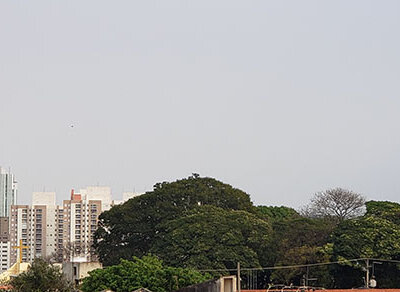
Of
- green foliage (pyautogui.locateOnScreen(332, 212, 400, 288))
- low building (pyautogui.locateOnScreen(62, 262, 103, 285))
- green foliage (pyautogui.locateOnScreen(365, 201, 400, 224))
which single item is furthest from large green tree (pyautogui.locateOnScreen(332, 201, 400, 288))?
low building (pyautogui.locateOnScreen(62, 262, 103, 285))

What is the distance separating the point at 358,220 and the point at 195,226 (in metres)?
9.35

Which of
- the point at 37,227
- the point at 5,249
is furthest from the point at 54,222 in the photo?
the point at 5,249

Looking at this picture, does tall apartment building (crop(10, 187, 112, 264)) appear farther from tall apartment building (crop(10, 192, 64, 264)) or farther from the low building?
the low building

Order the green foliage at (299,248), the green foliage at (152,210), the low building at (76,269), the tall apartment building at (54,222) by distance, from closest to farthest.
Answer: the green foliage at (299,248), the low building at (76,269), the green foliage at (152,210), the tall apartment building at (54,222)

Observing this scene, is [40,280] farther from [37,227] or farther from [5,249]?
[5,249]

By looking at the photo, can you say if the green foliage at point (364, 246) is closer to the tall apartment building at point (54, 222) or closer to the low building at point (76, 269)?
the low building at point (76, 269)

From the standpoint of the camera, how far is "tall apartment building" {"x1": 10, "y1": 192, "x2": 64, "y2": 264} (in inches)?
5856

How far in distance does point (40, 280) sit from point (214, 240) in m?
25.2

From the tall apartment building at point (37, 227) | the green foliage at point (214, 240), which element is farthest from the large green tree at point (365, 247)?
the tall apartment building at point (37, 227)

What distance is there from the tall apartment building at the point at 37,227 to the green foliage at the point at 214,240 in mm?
101916

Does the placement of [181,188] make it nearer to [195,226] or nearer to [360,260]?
[195,226]

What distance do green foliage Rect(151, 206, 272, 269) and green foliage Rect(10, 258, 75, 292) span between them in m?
22.9

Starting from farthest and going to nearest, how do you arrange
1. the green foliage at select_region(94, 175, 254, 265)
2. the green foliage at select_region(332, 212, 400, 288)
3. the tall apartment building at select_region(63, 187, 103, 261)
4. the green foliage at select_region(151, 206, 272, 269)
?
the tall apartment building at select_region(63, 187, 103, 261) → the green foliage at select_region(94, 175, 254, 265) → the green foliage at select_region(151, 206, 272, 269) → the green foliage at select_region(332, 212, 400, 288)

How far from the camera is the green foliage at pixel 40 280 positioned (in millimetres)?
23641
